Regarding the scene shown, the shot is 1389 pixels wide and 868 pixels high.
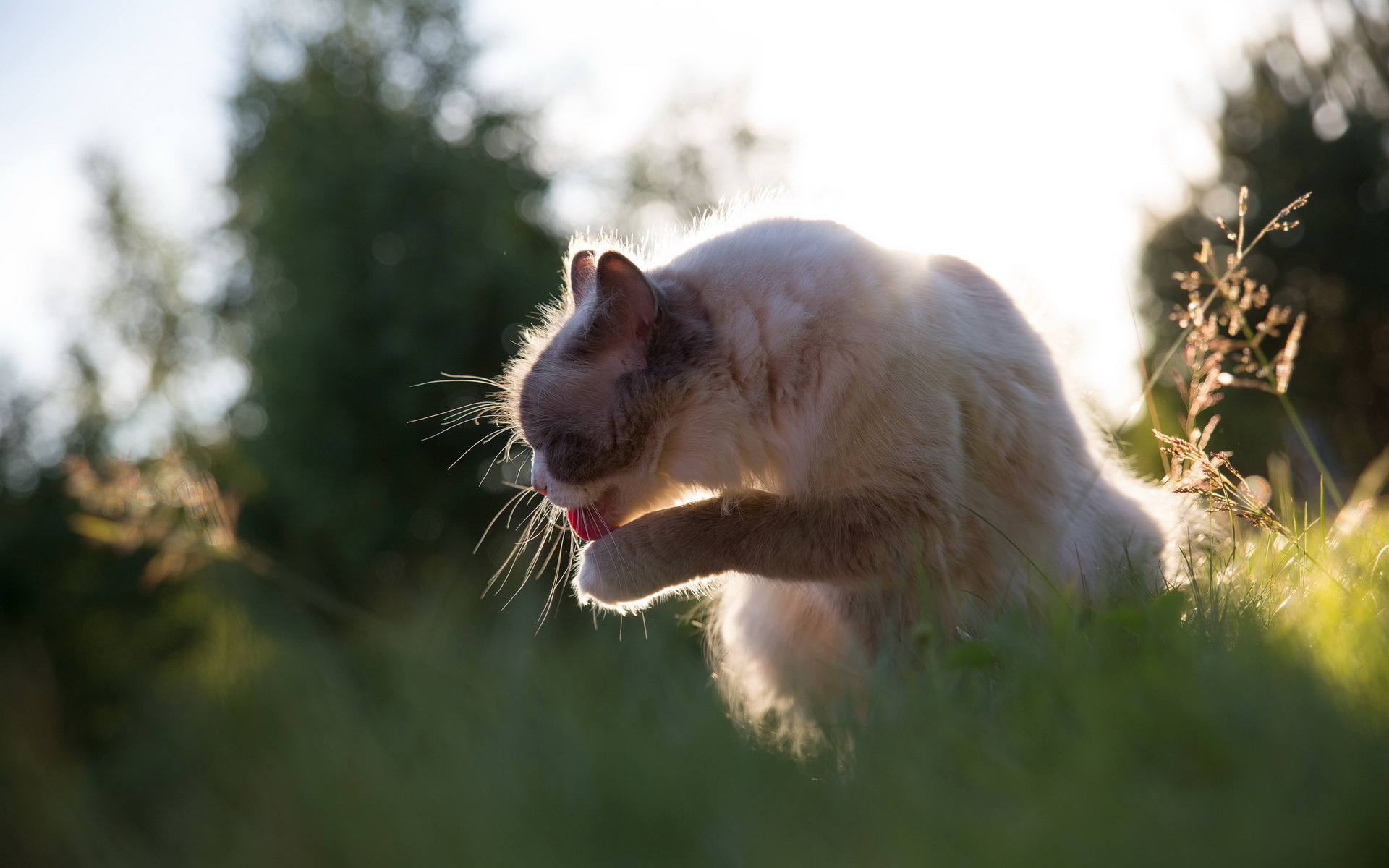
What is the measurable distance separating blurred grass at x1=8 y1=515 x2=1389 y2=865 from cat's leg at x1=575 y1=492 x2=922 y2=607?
1.00 ft

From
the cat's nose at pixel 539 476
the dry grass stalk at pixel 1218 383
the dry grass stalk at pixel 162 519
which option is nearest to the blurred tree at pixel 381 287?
the dry grass stalk at pixel 162 519

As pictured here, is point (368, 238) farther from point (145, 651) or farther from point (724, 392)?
point (724, 392)

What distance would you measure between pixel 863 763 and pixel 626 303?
5.18 ft

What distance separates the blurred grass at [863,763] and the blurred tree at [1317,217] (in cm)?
939

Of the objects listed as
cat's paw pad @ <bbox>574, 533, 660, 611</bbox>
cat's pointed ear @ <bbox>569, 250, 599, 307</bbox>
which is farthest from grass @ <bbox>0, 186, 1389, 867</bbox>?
cat's pointed ear @ <bbox>569, 250, 599, 307</bbox>

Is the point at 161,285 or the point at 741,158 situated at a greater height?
the point at 161,285

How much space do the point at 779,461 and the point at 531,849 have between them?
153 centimetres

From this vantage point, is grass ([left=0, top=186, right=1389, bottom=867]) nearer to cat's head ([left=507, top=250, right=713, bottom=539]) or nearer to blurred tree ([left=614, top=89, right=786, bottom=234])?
cat's head ([left=507, top=250, right=713, bottom=539])

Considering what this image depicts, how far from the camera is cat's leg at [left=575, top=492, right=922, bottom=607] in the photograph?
2.38 metres

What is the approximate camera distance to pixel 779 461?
8.18 ft

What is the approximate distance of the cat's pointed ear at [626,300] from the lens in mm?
2465

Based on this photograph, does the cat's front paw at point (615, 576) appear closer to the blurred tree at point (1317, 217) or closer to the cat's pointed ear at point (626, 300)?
the cat's pointed ear at point (626, 300)

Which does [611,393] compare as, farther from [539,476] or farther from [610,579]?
[610,579]

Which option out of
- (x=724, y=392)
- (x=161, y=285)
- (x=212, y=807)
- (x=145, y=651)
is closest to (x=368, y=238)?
(x=145, y=651)
